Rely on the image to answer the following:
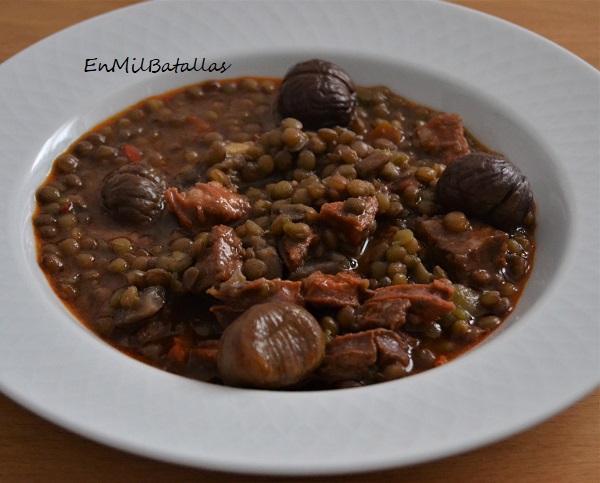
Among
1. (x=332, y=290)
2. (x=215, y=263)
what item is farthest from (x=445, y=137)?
Result: (x=215, y=263)

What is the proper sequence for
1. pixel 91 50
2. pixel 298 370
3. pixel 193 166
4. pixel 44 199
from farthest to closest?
pixel 91 50 → pixel 193 166 → pixel 44 199 → pixel 298 370

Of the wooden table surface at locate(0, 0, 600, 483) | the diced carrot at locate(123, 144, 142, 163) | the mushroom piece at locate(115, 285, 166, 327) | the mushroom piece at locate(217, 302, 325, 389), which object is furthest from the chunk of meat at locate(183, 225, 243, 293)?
the diced carrot at locate(123, 144, 142, 163)

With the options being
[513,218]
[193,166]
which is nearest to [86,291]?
[193,166]

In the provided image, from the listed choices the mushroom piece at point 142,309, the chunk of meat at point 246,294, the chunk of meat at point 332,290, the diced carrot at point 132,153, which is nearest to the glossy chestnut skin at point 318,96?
the diced carrot at point 132,153

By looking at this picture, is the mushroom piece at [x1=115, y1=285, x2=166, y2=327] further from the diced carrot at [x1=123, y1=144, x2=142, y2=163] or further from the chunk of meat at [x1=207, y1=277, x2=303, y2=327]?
the diced carrot at [x1=123, y1=144, x2=142, y2=163]

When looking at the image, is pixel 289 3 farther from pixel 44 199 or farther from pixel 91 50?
pixel 44 199

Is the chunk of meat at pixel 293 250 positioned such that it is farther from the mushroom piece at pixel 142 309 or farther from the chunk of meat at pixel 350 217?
the mushroom piece at pixel 142 309

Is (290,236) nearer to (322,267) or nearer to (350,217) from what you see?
(322,267)
